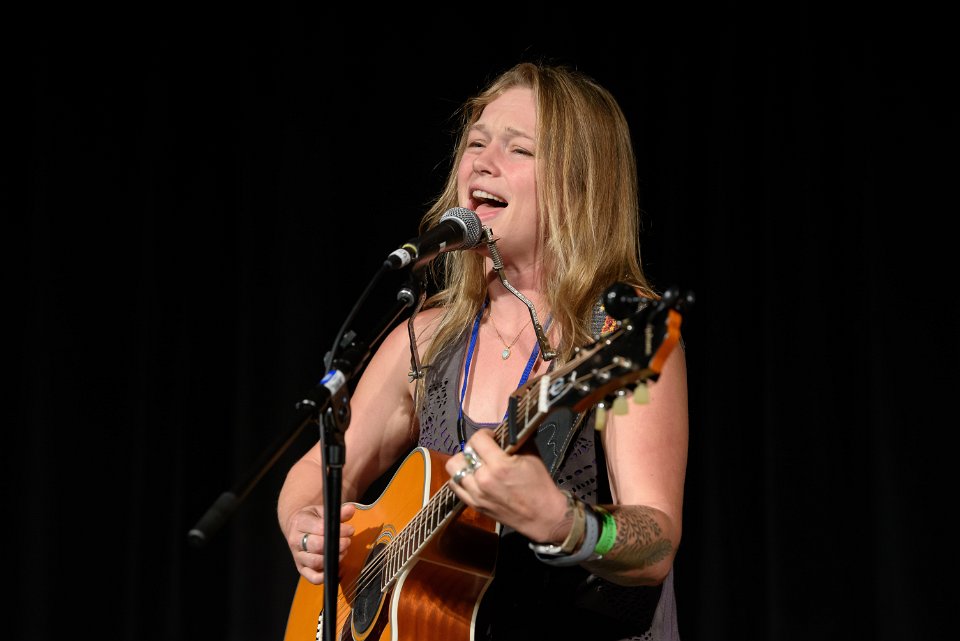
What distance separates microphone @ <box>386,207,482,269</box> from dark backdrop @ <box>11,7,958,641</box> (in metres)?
1.22

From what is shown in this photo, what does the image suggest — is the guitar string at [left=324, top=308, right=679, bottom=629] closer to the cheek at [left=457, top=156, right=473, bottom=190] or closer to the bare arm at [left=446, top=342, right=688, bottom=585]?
the bare arm at [left=446, top=342, right=688, bottom=585]

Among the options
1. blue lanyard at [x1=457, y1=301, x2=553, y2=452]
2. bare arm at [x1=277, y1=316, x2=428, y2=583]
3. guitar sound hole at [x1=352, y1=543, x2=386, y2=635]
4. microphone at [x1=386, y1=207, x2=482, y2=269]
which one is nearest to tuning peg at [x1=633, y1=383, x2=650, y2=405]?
microphone at [x1=386, y1=207, x2=482, y2=269]

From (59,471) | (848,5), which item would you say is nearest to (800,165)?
(848,5)

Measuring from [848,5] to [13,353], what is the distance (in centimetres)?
282

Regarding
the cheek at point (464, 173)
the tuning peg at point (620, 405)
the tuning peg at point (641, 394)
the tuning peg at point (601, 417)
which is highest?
the cheek at point (464, 173)

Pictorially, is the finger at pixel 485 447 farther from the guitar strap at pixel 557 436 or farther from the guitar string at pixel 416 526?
the guitar strap at pixel 557 436

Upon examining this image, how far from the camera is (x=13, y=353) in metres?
3.33

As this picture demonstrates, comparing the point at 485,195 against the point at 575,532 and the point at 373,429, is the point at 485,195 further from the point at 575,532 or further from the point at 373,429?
the point at 575,532

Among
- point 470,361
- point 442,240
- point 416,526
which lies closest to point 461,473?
point 416,526

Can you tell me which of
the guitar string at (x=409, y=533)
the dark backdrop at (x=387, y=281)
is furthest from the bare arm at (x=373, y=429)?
the dark backdrop at (x=387, y=281)

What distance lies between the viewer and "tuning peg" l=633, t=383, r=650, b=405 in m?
1.45

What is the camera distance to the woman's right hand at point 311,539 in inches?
80.1

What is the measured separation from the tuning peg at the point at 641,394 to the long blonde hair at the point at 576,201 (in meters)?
0.58

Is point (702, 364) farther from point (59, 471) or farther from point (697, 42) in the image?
point (59, 471)
